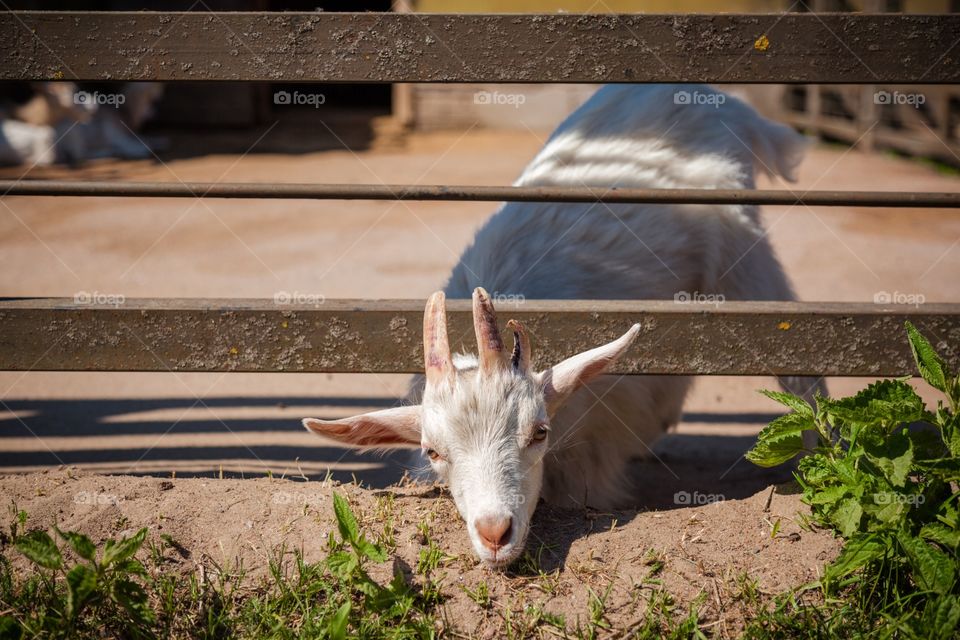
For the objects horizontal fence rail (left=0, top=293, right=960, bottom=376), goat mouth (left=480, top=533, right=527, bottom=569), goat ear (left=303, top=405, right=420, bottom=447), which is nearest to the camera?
goat mouth (left=480, top=533, right=527, bottom=569)

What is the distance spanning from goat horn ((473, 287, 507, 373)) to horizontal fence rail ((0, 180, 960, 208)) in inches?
19.9

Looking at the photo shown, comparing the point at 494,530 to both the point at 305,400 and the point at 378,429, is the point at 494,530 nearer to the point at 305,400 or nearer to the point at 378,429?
the point at 378,429

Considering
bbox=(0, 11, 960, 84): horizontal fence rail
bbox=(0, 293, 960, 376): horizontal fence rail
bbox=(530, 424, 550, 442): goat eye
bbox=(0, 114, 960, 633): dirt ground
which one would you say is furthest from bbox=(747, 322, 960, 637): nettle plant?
bbox=(0, 11, 960, 84): horizontal fence rail

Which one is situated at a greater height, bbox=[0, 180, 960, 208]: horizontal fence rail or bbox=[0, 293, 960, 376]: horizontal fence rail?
bbox=[0, 180, 960, 208]: horizontal fence rail

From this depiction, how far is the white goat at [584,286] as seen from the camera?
2496 millimetres

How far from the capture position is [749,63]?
275cm

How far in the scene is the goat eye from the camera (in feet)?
8.45

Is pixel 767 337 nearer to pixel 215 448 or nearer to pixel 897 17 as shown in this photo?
pixel 897 17

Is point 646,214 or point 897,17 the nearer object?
point 897,17

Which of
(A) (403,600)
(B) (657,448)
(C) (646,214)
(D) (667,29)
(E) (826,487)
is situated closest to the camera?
(A) (403,600)

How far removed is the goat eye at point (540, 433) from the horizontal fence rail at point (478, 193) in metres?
0.80

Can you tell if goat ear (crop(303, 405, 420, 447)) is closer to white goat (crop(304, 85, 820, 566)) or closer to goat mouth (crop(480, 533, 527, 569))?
white goat (crop(304, 85, 820, 566))

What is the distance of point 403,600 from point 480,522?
12.0 inches

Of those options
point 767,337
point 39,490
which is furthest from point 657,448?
point 39,490
